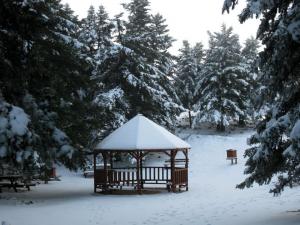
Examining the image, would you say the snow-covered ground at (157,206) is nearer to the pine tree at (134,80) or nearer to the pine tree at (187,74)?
the pine tree at (134,80)

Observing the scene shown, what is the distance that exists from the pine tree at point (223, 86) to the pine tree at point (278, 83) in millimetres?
30960

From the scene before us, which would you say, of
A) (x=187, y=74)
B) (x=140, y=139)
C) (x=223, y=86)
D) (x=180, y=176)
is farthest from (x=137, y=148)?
(x=187, y=74)

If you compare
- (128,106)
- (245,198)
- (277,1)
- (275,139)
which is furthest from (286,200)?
(128,106)

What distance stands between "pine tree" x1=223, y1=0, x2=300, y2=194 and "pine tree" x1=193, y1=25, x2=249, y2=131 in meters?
31.0

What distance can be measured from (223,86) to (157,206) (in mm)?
28496

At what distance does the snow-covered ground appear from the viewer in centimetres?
1430

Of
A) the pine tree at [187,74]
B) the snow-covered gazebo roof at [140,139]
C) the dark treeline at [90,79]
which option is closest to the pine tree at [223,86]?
the dark treeline at [90,79]

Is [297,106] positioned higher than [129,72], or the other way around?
[129,72]

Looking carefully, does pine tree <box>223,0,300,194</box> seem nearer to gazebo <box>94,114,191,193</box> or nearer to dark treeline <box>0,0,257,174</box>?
dark treeline <box>0,0,257,174</box>

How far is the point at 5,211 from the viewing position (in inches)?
651

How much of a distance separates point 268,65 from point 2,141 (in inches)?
241

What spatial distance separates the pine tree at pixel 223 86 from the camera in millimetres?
43812

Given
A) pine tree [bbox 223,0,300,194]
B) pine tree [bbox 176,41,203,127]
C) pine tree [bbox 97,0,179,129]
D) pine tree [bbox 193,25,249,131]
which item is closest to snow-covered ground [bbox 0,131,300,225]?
pine tree [bbox 223,0,300,194]

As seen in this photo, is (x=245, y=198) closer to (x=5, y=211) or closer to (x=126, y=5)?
(x=5, y=211)
